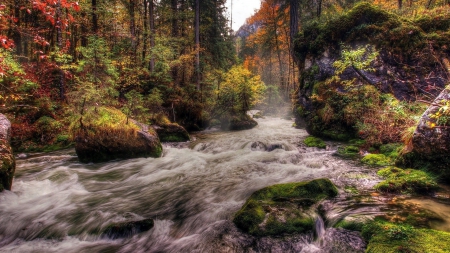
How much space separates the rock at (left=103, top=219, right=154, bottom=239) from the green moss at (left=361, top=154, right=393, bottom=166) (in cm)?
653

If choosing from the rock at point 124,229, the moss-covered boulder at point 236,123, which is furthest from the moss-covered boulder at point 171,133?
the rock at point 124,229

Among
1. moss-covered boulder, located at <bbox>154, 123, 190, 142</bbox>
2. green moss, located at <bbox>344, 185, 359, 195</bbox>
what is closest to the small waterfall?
green moss, located at <bbox>344, 185, 359, 195</bbox>

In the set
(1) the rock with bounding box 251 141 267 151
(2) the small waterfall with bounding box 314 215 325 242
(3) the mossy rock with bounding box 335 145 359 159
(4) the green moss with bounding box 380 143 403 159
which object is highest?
(4) the green moss with bounding box 380 143 403 159

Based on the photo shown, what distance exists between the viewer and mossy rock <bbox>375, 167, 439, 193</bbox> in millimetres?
4473

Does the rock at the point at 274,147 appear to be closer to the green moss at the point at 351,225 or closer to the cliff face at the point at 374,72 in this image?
the cliff face at the point at 374,72

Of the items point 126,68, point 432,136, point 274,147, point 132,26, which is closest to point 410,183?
point 432,136

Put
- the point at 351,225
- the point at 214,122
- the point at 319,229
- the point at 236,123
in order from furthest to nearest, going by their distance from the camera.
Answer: the point at 214,122
the point at 236,123
the point at 319,229
the point at 351,225

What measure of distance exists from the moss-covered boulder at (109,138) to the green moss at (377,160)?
743 centimetres

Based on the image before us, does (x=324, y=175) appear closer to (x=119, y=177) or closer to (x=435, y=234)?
(x=435, y=234)

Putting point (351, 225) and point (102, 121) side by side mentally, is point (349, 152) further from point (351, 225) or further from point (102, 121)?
point (102, 121)

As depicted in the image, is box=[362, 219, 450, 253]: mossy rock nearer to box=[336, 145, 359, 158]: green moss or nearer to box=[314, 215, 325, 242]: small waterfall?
box=[314, 215, 325, 242]: small waterfall

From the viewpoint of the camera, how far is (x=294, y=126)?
53.8 ft

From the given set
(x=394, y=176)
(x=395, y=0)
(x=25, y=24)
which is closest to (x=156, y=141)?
(x=394, y=176)

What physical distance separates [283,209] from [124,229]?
9.58ft
